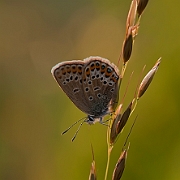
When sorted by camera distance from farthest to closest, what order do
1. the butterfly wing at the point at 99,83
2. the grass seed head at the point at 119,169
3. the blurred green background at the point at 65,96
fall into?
the blurred green background at the point at 65,96, the butterfly wing at the point at 99,83, the grass seed head at the point at 119,169

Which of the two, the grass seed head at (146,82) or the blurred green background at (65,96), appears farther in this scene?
the blurred green background at (65,96)

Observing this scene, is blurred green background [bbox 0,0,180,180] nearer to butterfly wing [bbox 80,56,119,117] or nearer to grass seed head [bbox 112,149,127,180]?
butterfly wing [bbox 80,56,119,117]

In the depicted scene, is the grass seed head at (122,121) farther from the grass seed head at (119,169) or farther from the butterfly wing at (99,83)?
the butterfly wing at (99,83)

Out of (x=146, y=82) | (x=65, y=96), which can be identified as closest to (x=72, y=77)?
(x=146, y=82)

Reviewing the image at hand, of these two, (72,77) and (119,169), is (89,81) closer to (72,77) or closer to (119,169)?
(72,77)

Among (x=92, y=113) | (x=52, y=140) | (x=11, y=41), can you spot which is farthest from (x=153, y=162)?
(x=11, y=41)

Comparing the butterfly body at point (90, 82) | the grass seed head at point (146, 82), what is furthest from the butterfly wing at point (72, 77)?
the grass seed head at point (146, 82)
